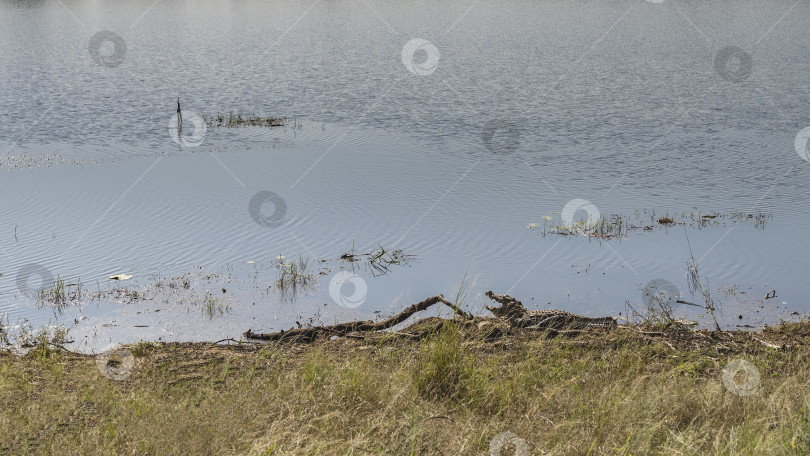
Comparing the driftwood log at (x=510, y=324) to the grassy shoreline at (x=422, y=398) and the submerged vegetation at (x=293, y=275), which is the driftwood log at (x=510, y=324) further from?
the submerged vegetation at (x=293, y=275)

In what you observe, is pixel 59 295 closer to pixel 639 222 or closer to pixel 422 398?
pixel 422 398

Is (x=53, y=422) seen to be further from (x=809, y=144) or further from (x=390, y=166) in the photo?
(x=809, y=144)

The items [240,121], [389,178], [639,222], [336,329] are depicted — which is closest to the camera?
[336,329]

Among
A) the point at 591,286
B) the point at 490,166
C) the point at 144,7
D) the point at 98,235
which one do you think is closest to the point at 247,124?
the point at 490,166

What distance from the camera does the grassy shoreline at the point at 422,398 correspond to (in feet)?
14.7

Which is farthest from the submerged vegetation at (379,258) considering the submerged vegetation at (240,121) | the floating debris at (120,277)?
the submerged vegetation at (240,121)

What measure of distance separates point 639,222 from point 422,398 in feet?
25.7

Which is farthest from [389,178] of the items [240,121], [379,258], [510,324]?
[510,324]

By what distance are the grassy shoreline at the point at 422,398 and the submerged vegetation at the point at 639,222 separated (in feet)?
15.3

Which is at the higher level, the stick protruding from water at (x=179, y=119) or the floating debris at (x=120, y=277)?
the stick protruding from water at (x=179, y=119)

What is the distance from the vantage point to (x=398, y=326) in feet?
26.9

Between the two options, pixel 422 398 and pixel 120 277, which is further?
pixel 120 277

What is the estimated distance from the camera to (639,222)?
12180 millimetres

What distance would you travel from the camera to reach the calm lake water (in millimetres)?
9422
